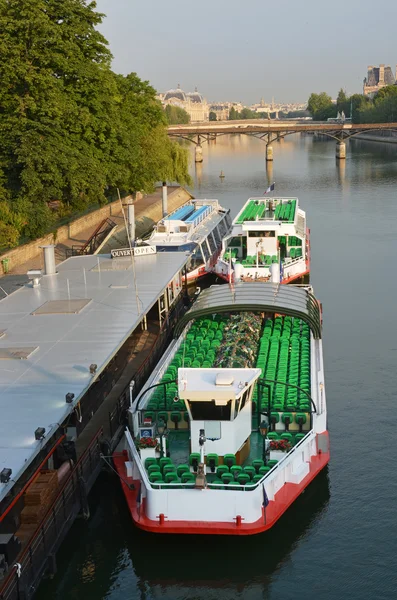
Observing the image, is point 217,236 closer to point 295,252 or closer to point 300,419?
point 295,252

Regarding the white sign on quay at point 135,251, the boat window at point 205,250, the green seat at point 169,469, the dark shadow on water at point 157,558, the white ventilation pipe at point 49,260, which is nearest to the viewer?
the dark shadow on water at point 157,558

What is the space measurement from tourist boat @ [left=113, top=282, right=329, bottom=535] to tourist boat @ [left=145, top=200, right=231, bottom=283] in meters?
17.3

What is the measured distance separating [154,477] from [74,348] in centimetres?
580

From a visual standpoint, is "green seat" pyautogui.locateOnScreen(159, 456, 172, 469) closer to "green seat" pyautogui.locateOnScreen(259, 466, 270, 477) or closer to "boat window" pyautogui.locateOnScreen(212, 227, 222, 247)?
"green seat" pyautogui.locateOnScreen(259, 466, 270, 477)

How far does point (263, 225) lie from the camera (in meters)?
43.7

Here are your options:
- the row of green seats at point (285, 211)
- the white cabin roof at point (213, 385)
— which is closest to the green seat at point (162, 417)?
the white cabin roof at point (213, 385)

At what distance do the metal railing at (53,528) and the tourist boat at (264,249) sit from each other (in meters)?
19.8

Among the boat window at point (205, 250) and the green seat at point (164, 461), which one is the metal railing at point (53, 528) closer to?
the green seat at point (164, 461)

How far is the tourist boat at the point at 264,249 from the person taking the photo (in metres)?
41.2

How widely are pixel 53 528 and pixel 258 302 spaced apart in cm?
1134

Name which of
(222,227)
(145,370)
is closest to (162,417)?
(145,370)

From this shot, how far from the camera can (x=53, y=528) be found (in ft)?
58.6

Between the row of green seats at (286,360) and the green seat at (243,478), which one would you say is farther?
the row of green seats at (286,360)

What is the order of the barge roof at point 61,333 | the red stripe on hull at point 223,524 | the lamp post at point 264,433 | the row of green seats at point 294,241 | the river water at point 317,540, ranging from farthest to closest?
the row of green seats at point 294,241 → the lamp post at point 264,433 → the barge roof at point 61,333 → the red stripe on hull at point 223,524 → the river water at point 317,540
